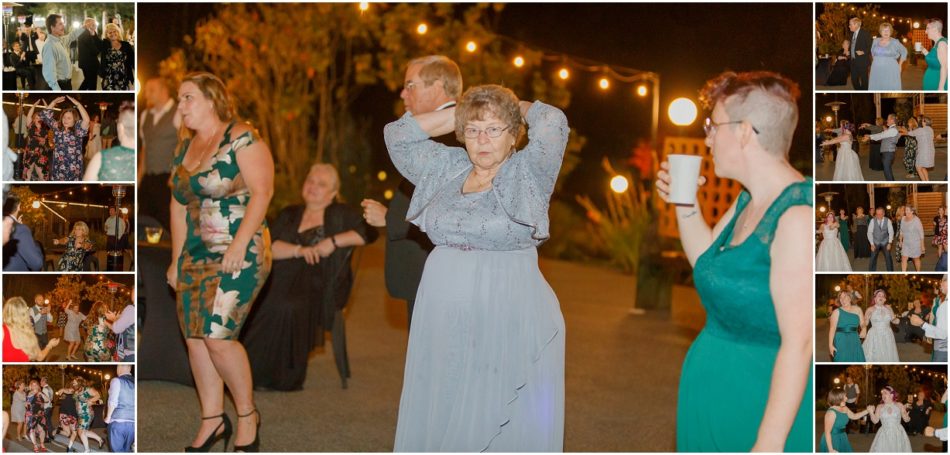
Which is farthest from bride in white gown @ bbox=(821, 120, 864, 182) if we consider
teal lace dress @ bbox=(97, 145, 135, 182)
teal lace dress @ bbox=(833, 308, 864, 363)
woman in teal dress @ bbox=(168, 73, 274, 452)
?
teal lace dress @ bbox=(97, 145, 135, 182)

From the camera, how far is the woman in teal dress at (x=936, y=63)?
12.4 ft

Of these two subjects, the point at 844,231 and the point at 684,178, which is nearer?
the point at 684,178

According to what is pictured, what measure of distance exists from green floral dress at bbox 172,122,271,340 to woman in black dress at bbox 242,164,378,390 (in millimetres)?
1623

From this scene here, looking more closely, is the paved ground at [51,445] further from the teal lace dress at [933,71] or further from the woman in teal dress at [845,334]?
the teal lace dress at [933,71]

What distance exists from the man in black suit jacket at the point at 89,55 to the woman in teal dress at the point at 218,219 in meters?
Result: 0.61

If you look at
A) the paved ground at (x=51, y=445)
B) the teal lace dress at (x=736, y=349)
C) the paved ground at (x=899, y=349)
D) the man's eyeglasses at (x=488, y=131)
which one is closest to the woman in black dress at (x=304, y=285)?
the paved ground at (x=51, y=445)

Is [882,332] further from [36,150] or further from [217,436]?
[36,150]

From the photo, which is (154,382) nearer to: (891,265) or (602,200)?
(891,265)

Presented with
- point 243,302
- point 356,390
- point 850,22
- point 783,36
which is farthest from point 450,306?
point 356,390

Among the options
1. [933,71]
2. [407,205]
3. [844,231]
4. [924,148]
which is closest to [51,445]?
[407,205]

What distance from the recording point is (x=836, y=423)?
375cm

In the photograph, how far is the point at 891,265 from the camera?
148 inches

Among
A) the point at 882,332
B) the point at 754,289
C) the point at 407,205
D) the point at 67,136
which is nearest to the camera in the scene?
the point at 754,289

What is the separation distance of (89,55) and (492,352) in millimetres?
1686
